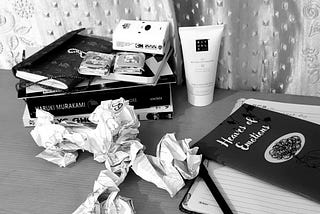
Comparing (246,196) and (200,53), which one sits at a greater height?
(200,53)

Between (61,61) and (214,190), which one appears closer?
(214,190)

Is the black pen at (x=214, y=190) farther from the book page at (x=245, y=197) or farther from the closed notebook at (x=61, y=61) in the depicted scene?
the closed notebook at (x=61, y=61)

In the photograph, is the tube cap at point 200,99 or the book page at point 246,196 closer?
the book page at point 246,196

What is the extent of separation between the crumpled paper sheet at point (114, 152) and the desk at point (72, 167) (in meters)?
0.02

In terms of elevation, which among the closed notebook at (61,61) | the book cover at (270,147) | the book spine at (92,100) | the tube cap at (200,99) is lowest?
the book cover at (270,147)

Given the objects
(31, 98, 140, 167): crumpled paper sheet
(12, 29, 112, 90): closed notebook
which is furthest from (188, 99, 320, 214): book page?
(12, 29, 112, 90): closed notebook

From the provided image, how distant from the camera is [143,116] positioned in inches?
30.5

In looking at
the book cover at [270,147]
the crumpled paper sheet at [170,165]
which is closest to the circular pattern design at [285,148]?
the book cover at [270,147]

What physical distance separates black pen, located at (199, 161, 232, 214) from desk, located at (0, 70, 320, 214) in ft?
0.12

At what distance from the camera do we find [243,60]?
819 millimetres

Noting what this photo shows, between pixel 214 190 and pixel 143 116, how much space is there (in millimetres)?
231

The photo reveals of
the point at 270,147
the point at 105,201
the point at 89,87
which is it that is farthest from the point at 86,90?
the point at 270,147

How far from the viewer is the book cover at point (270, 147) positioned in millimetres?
595

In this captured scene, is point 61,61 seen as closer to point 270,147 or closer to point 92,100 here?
point 92,100
